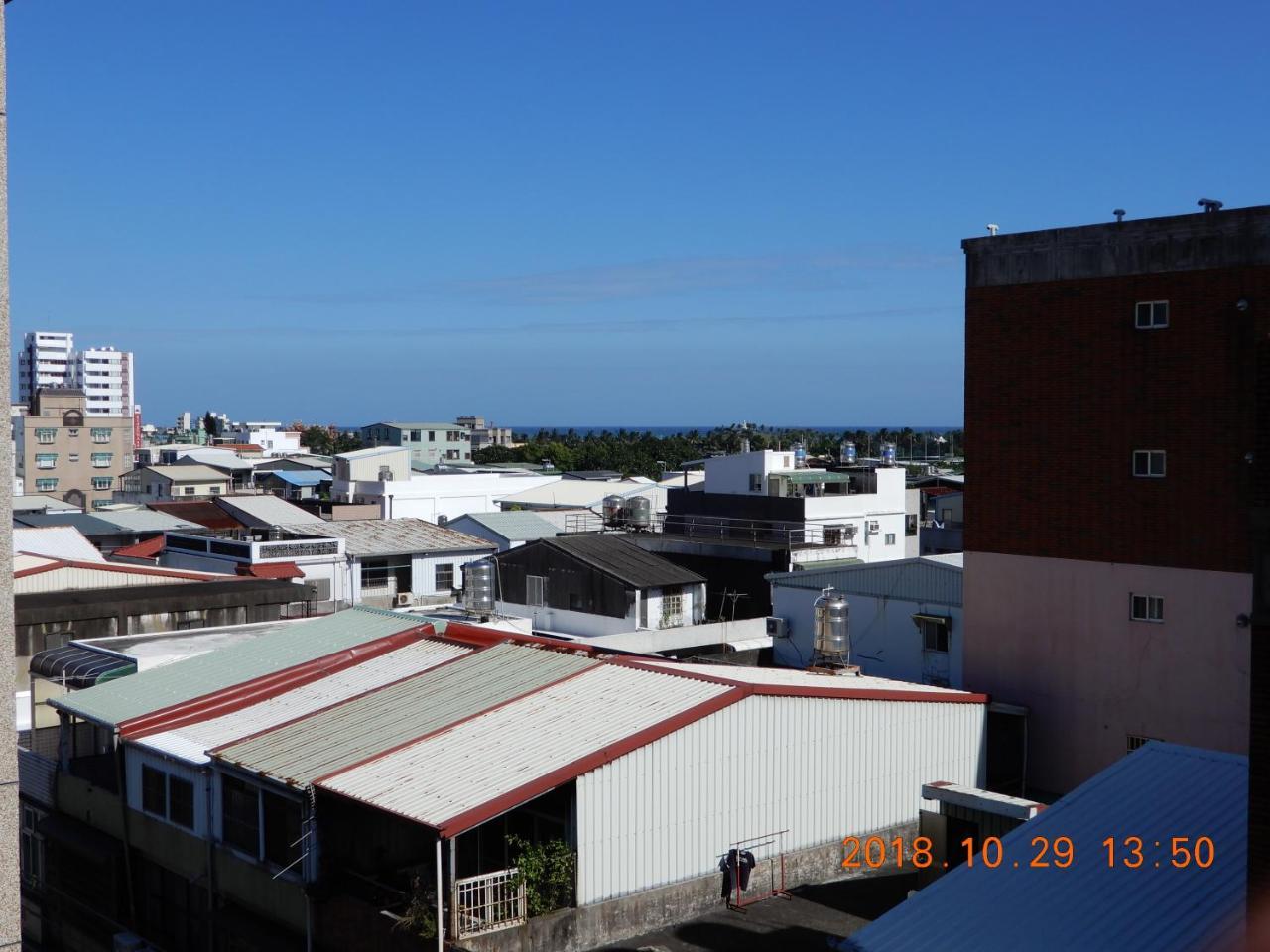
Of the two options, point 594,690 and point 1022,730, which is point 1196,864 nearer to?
point 594,690

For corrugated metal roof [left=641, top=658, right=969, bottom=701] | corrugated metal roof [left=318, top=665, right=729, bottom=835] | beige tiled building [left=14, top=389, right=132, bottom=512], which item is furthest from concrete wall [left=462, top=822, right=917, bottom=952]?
beige tiled building [left=14, top=389, right=132, bottom=512]

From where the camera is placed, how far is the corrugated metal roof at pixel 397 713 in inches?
746

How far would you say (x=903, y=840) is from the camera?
2194 centimetres

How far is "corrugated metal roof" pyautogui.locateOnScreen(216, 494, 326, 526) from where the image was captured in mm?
60562

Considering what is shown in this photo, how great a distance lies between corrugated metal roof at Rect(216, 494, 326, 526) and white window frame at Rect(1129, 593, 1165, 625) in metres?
41.7

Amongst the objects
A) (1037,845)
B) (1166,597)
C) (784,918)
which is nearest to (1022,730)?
(1166,597)

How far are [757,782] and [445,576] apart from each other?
115 ft

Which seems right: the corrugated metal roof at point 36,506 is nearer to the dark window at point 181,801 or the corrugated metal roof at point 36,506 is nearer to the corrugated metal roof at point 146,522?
the corrugated metal roof at point 146,522

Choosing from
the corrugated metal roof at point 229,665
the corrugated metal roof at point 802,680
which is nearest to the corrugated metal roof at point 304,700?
the corrugated metal roof at point 229,665

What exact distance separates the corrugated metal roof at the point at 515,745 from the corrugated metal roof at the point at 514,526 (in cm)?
3667

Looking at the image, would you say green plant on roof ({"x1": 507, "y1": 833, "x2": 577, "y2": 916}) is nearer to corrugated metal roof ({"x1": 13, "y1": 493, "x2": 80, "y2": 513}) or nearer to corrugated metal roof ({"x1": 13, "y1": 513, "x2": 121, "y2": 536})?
corrugated metal roof ({"x1": 13, "y1": 513, "x2": 121, "y2": 536})

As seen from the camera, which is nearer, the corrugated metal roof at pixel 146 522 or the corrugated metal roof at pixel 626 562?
the corrugated metal roof at pixel 626 562

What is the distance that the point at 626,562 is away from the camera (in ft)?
129

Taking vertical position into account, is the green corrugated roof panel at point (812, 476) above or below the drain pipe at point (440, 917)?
above
